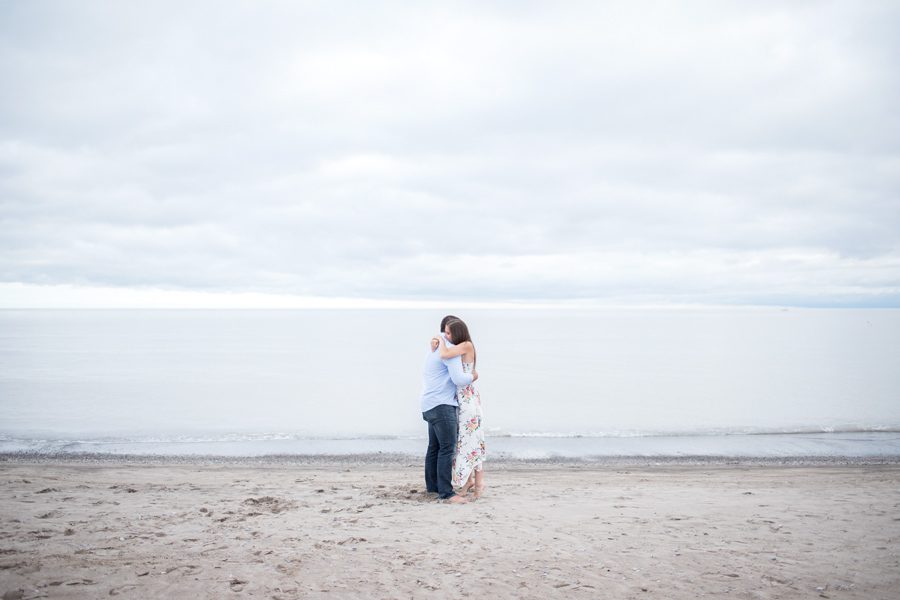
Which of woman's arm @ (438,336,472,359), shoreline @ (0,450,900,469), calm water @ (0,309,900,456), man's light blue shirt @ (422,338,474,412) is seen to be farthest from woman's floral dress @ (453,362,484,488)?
calm water @ (0,309,900,456)

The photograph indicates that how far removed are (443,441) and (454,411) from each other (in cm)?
43

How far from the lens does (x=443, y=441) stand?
25.0 ft

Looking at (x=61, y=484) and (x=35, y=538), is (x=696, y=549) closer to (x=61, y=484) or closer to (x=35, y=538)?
(x=35, y=538)

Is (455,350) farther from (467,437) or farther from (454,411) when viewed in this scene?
(467,437)

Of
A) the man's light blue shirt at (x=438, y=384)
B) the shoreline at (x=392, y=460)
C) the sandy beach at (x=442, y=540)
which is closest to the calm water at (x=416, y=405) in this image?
the shoreline at (x=392, y=460)

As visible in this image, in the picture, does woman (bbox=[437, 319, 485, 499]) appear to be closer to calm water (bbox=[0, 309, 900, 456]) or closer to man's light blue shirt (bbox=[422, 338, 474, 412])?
man's light blue shirt (bbox=[422, 338, 474, 412])

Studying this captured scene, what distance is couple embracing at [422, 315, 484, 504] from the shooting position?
24.2ft

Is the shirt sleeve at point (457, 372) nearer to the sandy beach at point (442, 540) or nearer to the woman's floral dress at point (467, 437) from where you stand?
the woman's floral dress at point (467, 437)

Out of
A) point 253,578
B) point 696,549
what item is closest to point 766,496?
point 696,549

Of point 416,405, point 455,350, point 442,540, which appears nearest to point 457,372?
point 455,350

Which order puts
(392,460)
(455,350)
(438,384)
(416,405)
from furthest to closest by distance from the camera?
(416,405) → (392,460) → (438,384) → (455,350)

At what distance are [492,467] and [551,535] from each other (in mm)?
6084

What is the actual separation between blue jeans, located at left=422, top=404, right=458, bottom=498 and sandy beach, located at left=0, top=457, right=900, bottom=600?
372 millimetres

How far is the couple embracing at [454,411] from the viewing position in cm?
736
